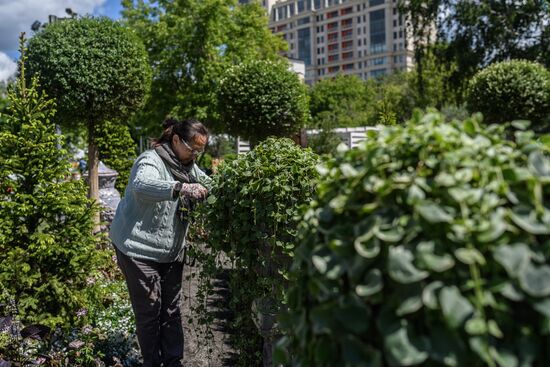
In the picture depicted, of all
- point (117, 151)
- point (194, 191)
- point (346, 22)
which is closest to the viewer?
point (194, 191)

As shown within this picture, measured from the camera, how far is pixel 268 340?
2.90 m

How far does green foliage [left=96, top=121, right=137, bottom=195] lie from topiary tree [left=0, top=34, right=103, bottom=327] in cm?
723

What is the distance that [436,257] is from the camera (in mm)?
1007

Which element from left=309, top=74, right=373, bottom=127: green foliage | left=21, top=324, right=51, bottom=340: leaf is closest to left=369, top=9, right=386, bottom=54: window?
left=309, top=74, right=373, bottom=127: green foliage

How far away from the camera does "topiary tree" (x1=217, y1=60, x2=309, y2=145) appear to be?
392 inches

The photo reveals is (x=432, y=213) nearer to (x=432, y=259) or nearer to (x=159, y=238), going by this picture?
(x=432, y=259)

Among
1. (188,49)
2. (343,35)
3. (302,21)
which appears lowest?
(188,49)

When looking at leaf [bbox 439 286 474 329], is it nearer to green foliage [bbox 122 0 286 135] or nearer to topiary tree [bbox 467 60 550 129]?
topiary tree [bbox 467 60 550 129]

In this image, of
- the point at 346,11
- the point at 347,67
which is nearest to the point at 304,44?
the point at 346,11

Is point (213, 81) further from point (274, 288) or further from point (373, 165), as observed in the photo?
point (373, 165)

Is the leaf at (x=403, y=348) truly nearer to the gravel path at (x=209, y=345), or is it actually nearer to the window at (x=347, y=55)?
the gravel path at (x=209, y=345)

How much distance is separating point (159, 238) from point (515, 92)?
512 inches

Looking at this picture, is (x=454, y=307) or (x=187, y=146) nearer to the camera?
(x=454, y=307)

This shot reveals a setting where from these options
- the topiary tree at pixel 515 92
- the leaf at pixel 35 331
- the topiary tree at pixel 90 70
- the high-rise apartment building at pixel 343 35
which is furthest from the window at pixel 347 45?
the leaf at pixel 35 331
